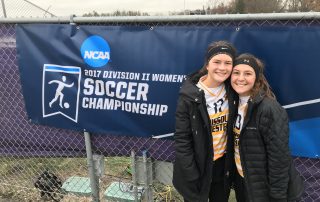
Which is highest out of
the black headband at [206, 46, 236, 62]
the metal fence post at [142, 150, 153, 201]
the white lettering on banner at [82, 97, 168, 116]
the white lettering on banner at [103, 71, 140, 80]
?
the black headband at [206, 46, 236, 62]

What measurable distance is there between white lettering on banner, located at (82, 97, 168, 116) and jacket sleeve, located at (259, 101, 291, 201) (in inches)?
37.8

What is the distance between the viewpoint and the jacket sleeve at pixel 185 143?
8.66 feet

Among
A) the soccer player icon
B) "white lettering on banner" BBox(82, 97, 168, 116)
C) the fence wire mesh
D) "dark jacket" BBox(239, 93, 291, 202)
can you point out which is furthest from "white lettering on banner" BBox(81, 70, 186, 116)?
"dark jacket" BBox(239, 93, 291, 202)

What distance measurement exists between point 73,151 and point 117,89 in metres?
0.91

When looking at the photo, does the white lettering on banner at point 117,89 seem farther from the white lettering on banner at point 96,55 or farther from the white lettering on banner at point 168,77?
the white lettering on banner at point 96,55

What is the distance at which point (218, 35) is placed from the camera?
280cm

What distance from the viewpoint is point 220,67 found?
100 inches

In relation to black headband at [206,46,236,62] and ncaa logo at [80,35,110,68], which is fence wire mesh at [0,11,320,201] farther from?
black headband at [206,46,236,62]

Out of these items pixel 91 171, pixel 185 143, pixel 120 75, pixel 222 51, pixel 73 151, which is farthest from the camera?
pixel 73 151

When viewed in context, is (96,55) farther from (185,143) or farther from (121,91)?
(185,143)

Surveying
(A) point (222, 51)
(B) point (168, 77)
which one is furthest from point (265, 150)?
(B) point (168, 77)

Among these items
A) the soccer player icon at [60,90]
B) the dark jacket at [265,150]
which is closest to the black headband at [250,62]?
the dark jacket at [265,150]

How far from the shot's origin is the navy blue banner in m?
2.68

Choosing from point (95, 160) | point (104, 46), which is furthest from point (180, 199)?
point (104, 46)
